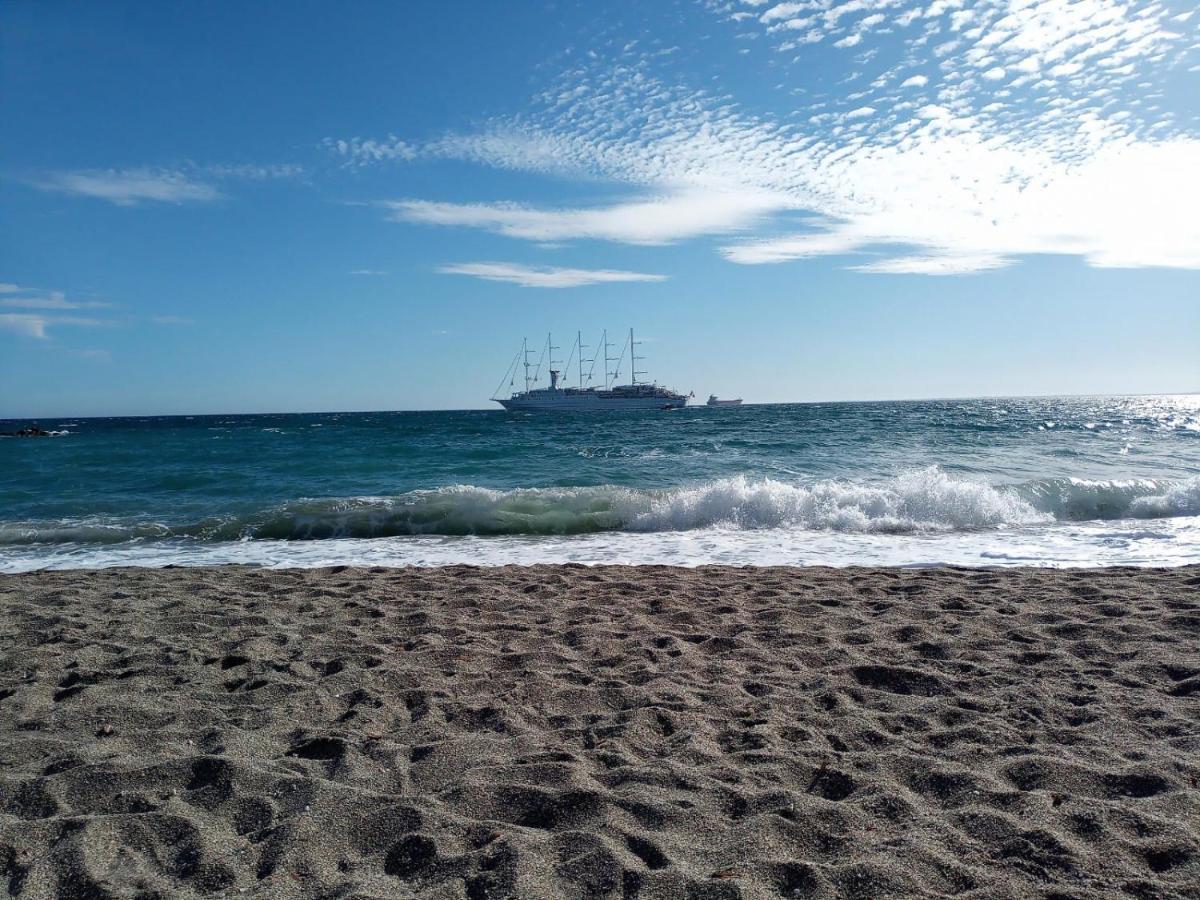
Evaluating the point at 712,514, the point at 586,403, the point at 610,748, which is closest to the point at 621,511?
the point at 712,514

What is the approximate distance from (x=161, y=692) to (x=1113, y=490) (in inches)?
567

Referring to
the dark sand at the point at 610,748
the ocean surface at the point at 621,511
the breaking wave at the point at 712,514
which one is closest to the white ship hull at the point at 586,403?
the ocean surface at the point at 621,511

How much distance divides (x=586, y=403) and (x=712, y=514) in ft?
227

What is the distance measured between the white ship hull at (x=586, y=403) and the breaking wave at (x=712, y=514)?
65.0 meters

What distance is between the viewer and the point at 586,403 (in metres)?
80.8

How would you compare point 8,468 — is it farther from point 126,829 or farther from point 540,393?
point 540,393

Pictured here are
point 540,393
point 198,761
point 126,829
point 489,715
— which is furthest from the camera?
point 540,393

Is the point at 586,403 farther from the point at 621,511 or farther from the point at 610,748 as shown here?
the point at 610,748

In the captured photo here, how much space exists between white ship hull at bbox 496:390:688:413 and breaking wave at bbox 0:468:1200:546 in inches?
2559

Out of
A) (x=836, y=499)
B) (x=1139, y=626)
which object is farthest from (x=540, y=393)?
(x=1139, y=626)

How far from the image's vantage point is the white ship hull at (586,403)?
79.5 meters

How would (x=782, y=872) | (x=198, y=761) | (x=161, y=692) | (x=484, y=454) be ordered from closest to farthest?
(x=782, y=872) → (x=198, y=761) → (x=161, y=692) → (x=484, y=454)

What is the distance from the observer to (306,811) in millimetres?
2973

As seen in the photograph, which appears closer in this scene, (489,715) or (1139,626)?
(489,715)
